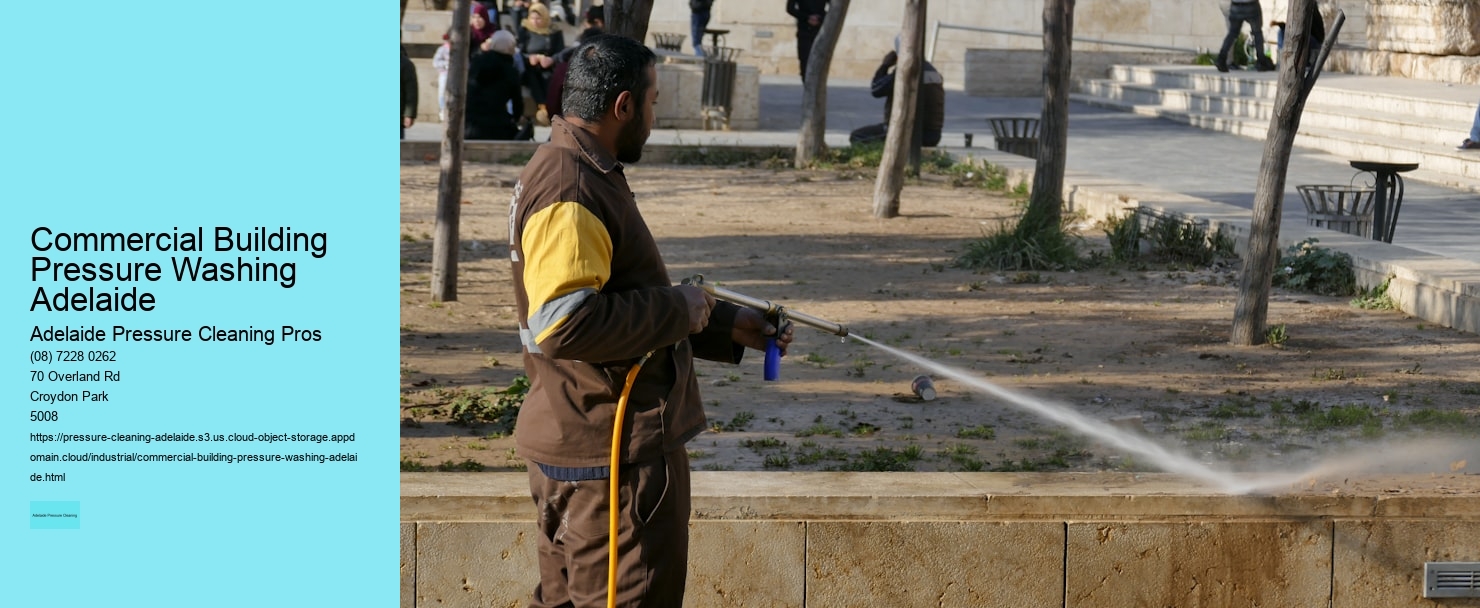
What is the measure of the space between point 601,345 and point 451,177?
6995mm

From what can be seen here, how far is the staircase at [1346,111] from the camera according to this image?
17453 mm

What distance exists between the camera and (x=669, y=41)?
1175 inches

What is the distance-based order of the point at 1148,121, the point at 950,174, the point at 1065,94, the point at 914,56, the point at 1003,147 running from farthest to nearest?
the point at 1148,121
the point at 1003,147
the point at 950,174
the point at 914,56
the point at 1065,94

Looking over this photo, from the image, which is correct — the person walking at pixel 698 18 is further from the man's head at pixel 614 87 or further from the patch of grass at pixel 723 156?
the man's head at pixel 614 87

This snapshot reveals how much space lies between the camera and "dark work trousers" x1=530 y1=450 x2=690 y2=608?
3.40 meters

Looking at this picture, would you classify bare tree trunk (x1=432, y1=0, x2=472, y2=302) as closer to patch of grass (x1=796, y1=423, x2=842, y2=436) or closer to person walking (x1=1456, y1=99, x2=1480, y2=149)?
patch of grass (x1=796, y1=423, x2=842, y2=436)

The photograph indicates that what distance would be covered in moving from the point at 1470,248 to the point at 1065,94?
10.6 ft

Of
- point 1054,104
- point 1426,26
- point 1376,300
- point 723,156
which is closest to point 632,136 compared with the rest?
point 1376,300

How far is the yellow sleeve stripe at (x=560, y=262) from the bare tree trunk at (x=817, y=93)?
584 inches

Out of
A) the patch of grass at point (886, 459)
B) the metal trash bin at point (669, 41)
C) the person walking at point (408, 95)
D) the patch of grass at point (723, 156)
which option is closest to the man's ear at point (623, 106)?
the patch of grass at point (886, 459)
